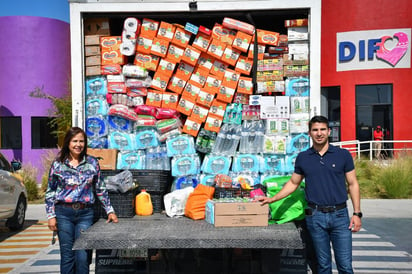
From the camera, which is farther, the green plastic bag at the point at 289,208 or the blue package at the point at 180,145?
the blue package at the point at 180,145

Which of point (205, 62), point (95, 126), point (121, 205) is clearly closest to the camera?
point (121, 205)

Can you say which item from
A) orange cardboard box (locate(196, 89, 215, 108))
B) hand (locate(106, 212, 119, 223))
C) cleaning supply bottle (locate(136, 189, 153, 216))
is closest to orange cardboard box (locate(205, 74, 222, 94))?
orange cardboard box (locate(196, 89, 215, 108))

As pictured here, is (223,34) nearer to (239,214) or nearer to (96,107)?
(96,107)

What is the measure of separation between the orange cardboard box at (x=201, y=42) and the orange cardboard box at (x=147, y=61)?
1.74 ft

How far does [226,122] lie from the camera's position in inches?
209

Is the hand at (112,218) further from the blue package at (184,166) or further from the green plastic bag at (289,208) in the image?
the green plastic bag at (289,208)

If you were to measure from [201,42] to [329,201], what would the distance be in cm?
265

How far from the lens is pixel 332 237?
3811 mm

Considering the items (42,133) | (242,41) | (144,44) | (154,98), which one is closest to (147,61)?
(144,44)

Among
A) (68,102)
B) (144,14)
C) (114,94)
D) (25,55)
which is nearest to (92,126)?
(114,94)

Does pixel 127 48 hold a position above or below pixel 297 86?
above

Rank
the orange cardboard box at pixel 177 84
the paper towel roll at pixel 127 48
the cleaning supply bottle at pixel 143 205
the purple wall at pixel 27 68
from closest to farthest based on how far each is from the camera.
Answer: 1. the cleaning supply bottle at pixel 143 205
2. the paper towel roll at pixel 127 48
3. the orange cardboard box at pixel 177 84
4. the purple wall at pixel 27 68

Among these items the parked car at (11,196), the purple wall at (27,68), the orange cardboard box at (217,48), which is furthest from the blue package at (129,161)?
the purple wall at (27,68)

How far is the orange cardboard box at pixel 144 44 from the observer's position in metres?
5.21
